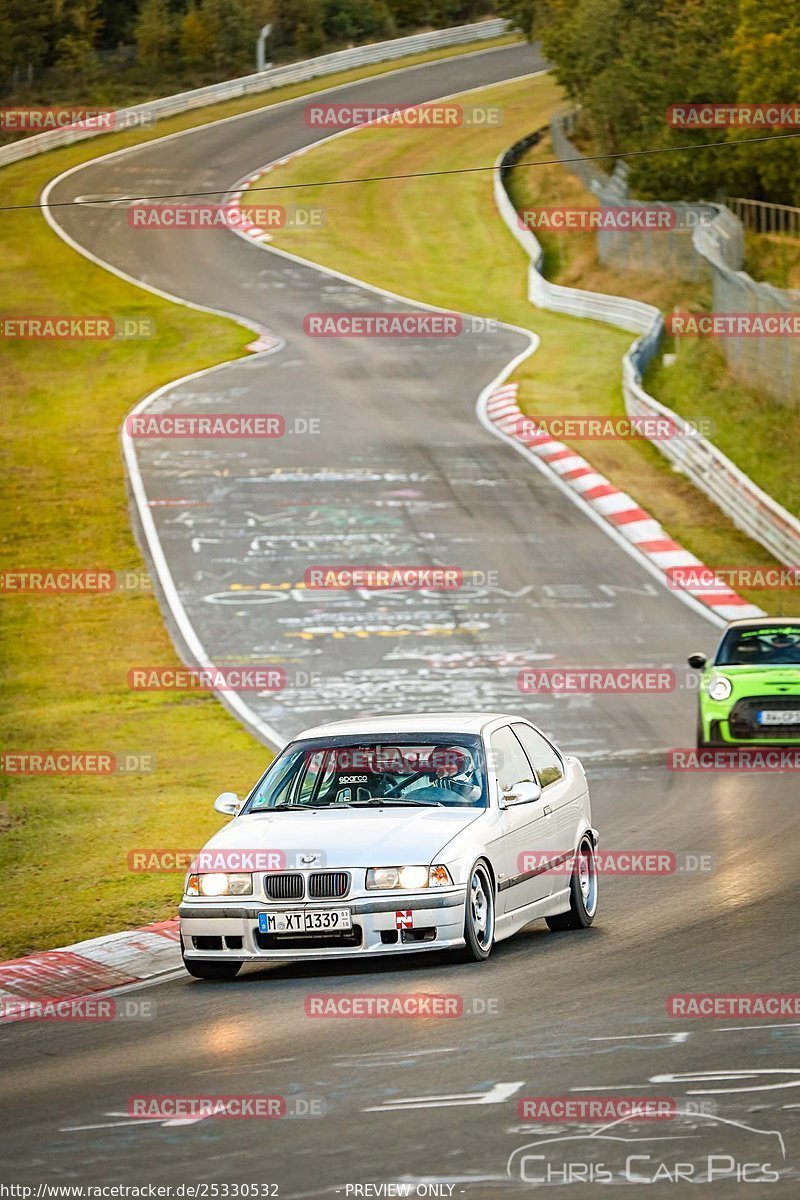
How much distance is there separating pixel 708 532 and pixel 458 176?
1629 inches

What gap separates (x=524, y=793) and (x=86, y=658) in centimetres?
1435

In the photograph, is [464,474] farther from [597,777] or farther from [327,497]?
[597,777]

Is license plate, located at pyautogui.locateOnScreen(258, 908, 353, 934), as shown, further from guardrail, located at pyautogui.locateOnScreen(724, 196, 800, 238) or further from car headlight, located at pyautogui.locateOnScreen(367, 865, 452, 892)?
guardrail, located at pyautogui.locateOnScreen(724, 196, 800, 238)

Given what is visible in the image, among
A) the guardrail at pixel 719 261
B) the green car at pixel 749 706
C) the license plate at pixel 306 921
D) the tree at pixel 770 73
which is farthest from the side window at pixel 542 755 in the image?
the tree at pixel 770 73

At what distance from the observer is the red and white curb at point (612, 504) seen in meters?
27.1

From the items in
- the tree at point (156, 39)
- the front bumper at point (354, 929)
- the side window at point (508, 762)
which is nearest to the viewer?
the front bumper at point (354, 929)

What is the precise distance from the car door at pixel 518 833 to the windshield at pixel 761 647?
9.32 metres

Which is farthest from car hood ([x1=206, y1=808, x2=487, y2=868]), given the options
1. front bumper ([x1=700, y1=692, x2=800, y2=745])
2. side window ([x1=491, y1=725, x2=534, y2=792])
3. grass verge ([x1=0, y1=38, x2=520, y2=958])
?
front bumper ([x1=700, y1=692, x2=800, y2=745])

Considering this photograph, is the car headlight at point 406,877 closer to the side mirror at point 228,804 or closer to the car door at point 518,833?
the car door at point 518,833

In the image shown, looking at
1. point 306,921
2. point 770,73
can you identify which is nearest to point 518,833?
point 306,921

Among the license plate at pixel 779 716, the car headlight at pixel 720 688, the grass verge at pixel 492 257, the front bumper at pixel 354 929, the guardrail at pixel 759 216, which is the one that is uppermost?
the front bumper at pixel 354 929

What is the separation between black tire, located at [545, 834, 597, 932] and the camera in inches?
447

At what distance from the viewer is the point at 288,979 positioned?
1027 cm

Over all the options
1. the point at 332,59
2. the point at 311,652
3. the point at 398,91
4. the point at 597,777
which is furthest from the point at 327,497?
the point at 332,59
